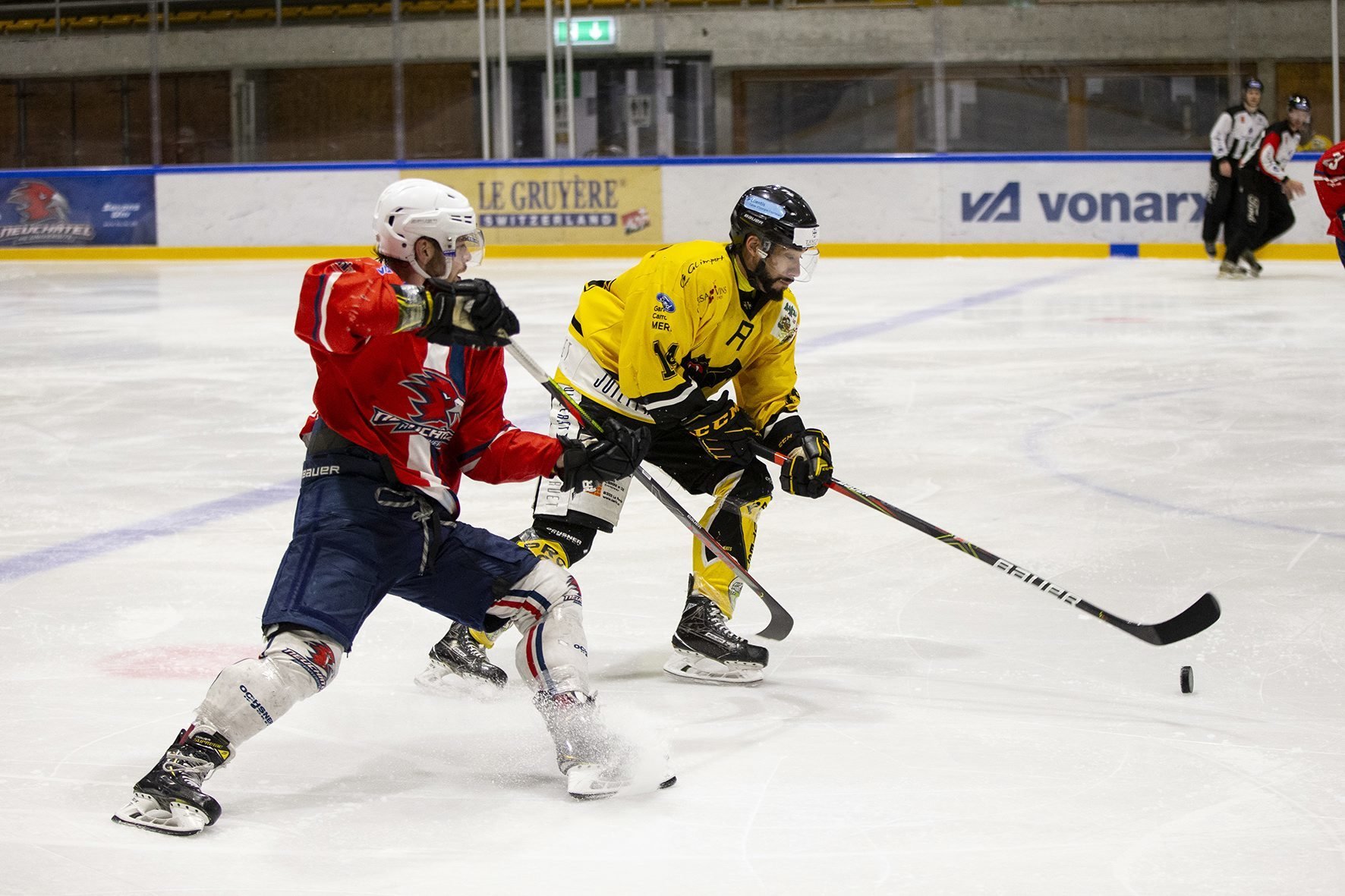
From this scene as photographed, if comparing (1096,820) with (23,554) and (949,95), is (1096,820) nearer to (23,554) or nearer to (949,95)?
(23,554)

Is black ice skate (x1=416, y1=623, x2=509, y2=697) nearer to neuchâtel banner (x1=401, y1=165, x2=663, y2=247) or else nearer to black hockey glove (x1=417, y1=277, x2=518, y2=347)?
black hockey glove (x1=417, y1=277, x2=518, y2=347)

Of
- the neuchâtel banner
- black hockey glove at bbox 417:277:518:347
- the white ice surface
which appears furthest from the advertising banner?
black hockey glove at bbox 417:277:518:347

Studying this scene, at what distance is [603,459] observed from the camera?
2635 millimetres

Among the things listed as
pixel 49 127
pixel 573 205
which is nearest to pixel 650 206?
pixel 573 205

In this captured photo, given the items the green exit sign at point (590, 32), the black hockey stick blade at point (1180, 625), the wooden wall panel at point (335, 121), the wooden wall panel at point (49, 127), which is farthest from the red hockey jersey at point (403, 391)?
the wooden wall panel at point (49, 127)

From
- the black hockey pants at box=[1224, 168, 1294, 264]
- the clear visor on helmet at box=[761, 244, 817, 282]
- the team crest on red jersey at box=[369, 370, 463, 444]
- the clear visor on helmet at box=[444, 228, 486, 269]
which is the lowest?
the team crest on red jersey at box=[369, 370, 463, 444]

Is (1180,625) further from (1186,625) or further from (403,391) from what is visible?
(403,391)

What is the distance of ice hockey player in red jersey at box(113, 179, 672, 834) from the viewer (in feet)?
7.52

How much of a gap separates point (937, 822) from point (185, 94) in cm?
1353

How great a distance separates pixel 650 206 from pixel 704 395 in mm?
10369

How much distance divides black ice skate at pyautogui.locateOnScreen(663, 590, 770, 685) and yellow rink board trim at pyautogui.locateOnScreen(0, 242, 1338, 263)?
9168 millimetres

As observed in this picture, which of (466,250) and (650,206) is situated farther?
(650,206)

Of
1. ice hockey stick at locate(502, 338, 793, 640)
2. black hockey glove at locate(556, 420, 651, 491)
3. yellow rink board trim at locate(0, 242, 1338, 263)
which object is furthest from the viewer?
yellow rink board trim at locate(0, 242, 1338, 263)

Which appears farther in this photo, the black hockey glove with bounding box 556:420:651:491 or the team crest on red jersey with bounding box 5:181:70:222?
the team crest on red jersey with bounding box 5:181:70:222
